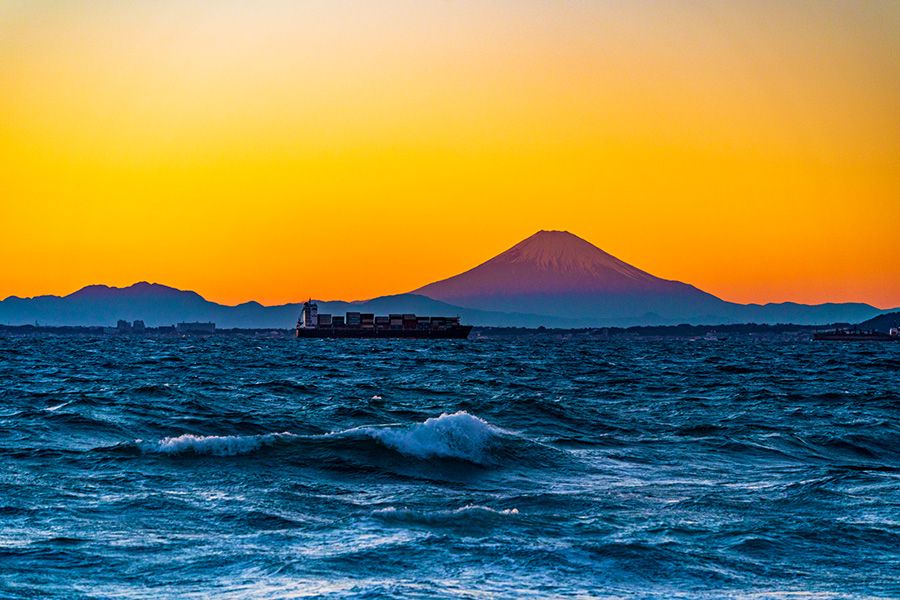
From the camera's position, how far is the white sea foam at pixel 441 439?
76.2 ft

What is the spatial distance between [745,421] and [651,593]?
22.7 metres

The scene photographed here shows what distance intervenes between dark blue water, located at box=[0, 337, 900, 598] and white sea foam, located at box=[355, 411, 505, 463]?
68mm

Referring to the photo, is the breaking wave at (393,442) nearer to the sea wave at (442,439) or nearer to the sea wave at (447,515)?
the sea wave at (442,439)

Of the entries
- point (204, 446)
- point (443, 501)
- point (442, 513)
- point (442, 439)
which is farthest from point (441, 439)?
point (442, 513)

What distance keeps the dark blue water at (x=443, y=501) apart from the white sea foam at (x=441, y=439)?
2.7 inches

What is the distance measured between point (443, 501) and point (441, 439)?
6332 mm

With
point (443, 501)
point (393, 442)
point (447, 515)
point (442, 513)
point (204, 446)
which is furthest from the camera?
point (393, 442)

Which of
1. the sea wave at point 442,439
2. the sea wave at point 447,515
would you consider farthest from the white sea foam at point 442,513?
the sea wave at point 442,439

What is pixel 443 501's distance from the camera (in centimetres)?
1766

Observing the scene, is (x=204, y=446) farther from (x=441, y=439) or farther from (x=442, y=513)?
(x=442, y=513)

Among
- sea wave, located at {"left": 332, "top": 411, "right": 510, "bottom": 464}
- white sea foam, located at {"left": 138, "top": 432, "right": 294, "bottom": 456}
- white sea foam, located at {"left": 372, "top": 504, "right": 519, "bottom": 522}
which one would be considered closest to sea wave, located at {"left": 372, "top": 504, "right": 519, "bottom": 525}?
white sea foam, located at {"left": 372, "top": 504, "right": 519, "bottom": 522}

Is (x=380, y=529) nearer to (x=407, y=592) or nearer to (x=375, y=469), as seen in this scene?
(x=407, y=592)

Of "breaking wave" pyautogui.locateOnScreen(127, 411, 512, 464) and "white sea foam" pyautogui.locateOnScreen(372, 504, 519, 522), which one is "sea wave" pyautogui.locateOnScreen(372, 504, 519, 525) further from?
"breaking wave" pyautogui.locateOnScreen(127, 411, 512, 464)

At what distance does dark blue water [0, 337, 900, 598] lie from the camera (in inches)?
494
